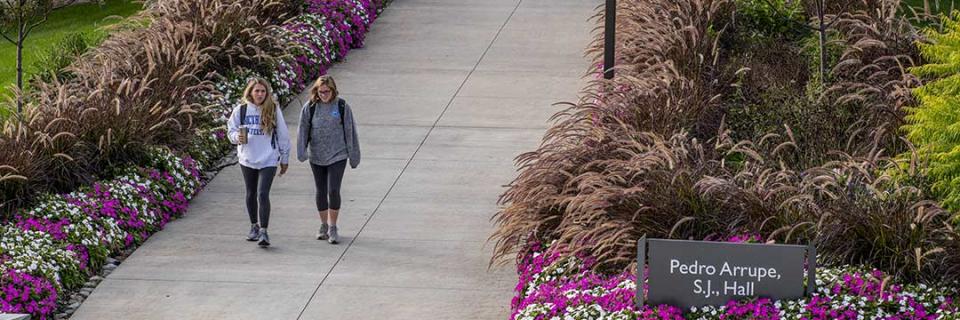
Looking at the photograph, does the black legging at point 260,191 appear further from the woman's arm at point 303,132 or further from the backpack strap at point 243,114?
the backpack strap at point 243,114

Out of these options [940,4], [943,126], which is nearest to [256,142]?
[943,126]

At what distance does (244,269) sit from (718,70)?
5258 mm

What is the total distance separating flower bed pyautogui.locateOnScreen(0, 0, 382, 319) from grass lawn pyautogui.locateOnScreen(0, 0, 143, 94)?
460cm

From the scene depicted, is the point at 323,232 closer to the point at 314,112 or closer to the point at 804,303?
the point at 314,112

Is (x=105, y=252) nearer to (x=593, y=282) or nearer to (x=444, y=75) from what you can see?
(x=593, y=282)

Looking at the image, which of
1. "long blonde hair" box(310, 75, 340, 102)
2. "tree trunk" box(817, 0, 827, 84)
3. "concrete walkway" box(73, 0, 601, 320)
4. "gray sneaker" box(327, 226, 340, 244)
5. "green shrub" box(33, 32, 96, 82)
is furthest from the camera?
"green shrub" box(33, 32, 96, 82)

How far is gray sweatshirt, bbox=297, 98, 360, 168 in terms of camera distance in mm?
11984

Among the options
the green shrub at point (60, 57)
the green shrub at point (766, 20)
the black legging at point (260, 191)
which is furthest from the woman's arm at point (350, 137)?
the green shrub at point (766, 20)

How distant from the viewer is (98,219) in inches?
471

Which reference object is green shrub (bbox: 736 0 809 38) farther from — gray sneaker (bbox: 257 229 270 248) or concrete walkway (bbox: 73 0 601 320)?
gray sneaker (bbox: 257 229 270 248)

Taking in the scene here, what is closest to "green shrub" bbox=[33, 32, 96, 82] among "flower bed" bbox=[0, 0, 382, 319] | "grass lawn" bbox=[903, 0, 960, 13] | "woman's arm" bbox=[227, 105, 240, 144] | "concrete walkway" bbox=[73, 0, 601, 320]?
"flower bed" bbox=[0, 0, 382, 319]

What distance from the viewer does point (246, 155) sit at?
11992mm

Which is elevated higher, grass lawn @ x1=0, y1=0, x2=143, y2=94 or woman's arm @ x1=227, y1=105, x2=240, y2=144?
woman's arm @ x1=227, y1=105, x2=240, y2=144

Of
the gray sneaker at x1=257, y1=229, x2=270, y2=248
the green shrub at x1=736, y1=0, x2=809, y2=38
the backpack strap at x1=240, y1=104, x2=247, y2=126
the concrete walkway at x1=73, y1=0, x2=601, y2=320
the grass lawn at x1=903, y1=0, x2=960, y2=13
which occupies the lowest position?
the grass lawn at x1=903, y1=0, x2=960, y2=13
